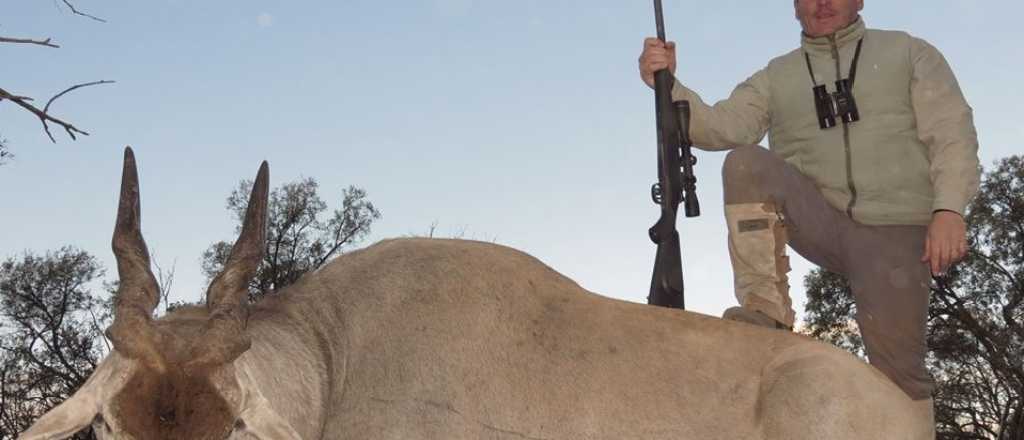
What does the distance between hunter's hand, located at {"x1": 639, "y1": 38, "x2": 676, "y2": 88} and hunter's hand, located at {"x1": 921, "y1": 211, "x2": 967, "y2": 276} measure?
1.91m

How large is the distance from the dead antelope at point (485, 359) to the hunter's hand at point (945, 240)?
0.87m

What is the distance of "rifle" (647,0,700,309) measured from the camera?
6.29 meters

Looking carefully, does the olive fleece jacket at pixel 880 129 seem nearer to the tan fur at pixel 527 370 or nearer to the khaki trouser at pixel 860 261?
the khaki trouser at pixel 860 261

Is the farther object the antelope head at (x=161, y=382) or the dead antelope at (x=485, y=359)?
the dead antelope at (x=485, y=359)

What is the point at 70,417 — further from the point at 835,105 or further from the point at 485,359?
the point at 835,105

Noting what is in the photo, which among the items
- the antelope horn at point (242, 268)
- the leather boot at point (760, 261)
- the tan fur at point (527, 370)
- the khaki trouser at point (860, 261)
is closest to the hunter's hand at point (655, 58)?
the khaki trouser at point (860, 261)

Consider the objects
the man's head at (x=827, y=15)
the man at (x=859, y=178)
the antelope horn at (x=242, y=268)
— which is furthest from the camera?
the man's head at (x=827, y=15)

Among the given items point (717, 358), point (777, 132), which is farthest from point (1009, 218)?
point (717, 358)

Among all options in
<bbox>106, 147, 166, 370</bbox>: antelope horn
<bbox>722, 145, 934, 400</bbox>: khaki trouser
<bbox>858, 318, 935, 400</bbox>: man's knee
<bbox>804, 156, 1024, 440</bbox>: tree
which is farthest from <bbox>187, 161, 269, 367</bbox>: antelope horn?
<bbox>804, 156, 1024, 440</bbox>: tree

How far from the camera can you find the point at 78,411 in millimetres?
3814

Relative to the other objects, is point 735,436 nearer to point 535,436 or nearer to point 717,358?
point 717,358

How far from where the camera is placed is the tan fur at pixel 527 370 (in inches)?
171

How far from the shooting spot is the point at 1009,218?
27.9m

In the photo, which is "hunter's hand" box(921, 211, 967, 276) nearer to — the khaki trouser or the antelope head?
the khaki trouser
